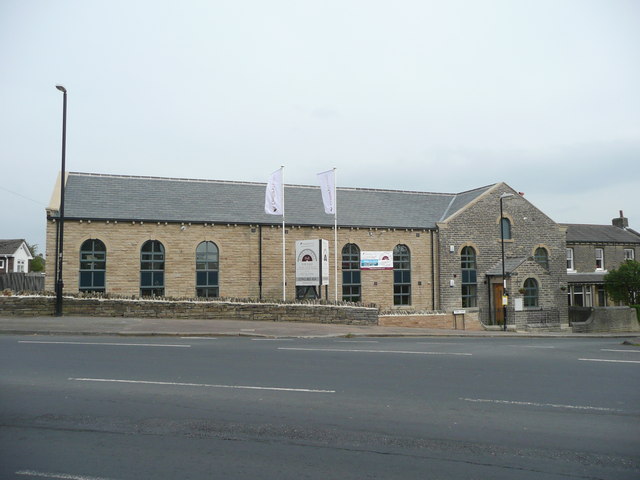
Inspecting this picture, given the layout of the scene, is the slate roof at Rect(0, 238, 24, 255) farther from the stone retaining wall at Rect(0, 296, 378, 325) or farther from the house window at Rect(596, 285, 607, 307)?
the house window at Rect(596, 285, 607, 307)

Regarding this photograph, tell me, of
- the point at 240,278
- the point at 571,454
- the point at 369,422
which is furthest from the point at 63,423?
the point at 240,278

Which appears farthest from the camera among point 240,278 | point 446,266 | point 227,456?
point 446,266

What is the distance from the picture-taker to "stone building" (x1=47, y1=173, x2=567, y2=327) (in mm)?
28109

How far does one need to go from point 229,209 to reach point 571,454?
26.8 metres

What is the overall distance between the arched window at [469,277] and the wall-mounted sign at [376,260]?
16.3 feet

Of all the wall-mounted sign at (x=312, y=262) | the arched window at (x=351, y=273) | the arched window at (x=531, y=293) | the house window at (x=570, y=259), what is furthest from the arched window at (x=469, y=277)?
the house window at (x=570, y=259)

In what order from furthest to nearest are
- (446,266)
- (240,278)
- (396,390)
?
(446,266) < (240,278) < (396,390)

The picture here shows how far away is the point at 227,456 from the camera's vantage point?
554 centimetres

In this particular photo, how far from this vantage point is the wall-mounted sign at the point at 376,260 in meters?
32.4

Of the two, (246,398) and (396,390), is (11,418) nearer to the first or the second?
(246,398)

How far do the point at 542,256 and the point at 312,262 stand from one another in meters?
17.3

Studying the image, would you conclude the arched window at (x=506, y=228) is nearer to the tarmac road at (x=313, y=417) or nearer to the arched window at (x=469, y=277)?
the arched window at (x=469, y=277)

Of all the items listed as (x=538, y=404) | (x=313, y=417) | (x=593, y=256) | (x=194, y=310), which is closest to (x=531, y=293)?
(x=593, y=256)

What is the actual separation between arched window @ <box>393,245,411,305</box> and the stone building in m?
0.06
